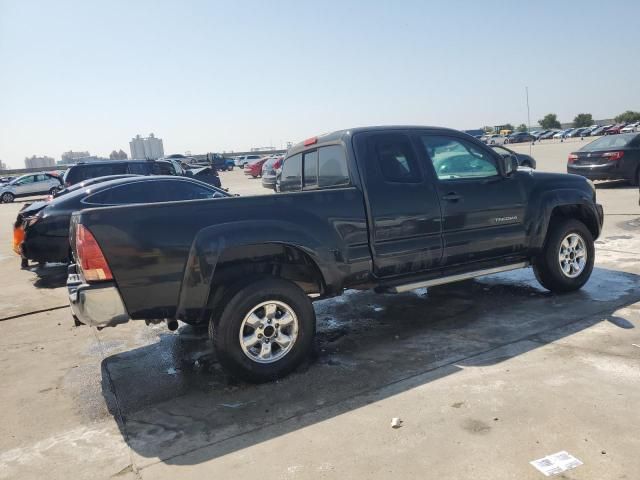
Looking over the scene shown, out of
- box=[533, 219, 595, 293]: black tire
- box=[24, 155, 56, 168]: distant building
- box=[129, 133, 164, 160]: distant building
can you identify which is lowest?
box=[533, 219, 595, 293]: black tire

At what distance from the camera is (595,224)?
249 inches

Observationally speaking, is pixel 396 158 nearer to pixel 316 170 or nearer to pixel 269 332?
pixel 316 170

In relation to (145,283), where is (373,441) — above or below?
below

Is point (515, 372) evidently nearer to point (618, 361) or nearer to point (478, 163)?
point (618, 361)

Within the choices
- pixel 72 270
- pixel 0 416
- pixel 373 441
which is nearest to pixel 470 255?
pixel 373 441

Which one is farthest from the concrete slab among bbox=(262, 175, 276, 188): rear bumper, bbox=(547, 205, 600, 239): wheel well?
bbox=(262, 175, 276, 188): rear bumper

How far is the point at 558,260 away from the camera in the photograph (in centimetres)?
589

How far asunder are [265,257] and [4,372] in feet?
8.71

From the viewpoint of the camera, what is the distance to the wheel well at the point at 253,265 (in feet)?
13.9

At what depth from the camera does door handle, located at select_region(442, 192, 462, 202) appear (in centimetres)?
512

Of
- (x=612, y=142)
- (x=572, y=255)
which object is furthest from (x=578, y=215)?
(x=612, y=142)

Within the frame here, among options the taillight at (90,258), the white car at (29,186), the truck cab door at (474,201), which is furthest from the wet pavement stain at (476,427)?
the white car at (29,186)

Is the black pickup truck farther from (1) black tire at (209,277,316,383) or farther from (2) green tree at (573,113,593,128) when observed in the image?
(2) green tree at (573,113,593,128)

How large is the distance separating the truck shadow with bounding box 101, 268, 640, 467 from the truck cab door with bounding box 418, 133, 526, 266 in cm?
71
